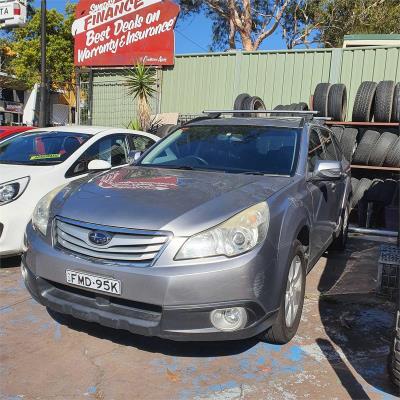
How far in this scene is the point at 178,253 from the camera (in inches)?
109

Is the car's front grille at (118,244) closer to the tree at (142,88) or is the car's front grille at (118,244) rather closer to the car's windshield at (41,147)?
the car's windshield at (41,147)

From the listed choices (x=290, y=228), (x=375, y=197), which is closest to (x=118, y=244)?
(x=290, y=228)

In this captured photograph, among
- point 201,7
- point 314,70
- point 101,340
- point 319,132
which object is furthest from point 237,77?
point 201,7

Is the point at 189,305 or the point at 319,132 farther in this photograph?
the point at 319,132

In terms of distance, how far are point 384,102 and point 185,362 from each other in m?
6.55

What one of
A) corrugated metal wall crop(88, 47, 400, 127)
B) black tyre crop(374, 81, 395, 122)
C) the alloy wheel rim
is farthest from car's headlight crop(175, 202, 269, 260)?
corrugated metal wall crop(88, 47, 400, 127)

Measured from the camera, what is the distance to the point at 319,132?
5.04 m

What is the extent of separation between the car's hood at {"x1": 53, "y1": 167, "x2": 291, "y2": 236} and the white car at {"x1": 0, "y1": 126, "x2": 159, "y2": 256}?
1.31 metres

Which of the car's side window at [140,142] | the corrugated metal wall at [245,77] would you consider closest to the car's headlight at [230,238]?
the car's side window at [140,142]

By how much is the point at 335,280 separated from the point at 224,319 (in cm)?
258

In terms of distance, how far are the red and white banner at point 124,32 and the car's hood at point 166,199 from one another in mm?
10389

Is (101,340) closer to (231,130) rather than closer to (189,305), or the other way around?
(189,305)

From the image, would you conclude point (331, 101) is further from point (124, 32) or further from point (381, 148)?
point (124, 32)

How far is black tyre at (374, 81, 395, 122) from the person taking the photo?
26.7 feet
